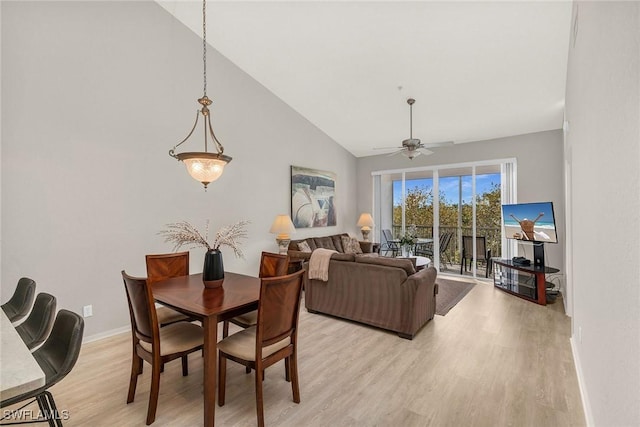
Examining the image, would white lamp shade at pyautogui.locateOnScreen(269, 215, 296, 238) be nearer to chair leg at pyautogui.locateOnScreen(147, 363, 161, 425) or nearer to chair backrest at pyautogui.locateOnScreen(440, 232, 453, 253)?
chair leg at pyautogui.locateOnScreen(147, 363, 161, 425)

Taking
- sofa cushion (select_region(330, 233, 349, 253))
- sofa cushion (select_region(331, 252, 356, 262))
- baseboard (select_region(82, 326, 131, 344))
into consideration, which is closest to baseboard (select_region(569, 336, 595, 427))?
sofa cushion (select_region(331, 252, 356, 262))

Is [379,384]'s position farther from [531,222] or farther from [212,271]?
[531,222]

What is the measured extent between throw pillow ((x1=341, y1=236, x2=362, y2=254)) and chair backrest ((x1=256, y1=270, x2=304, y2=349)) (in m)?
4.42

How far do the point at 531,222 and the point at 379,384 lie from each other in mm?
3729

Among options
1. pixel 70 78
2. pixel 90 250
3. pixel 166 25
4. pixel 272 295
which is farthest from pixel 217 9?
pixel 272 295

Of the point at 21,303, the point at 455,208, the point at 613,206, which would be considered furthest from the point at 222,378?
the point at 455,208

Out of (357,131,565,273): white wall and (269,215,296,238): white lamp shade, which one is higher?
(357,131,565,273): white wall

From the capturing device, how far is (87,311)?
3266mm

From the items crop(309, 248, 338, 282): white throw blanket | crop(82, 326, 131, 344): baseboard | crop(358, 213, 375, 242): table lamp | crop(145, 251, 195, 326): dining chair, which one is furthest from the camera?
crop(358, 213, 375, 242): table lamp

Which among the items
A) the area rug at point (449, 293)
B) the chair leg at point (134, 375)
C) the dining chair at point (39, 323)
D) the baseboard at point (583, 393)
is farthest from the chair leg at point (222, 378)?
the area rug at point (449, 293)

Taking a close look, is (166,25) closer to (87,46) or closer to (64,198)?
(87,46)

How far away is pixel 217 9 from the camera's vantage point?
3762 mm

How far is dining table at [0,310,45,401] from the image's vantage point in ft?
3.20

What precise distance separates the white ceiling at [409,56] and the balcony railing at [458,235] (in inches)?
75.0
